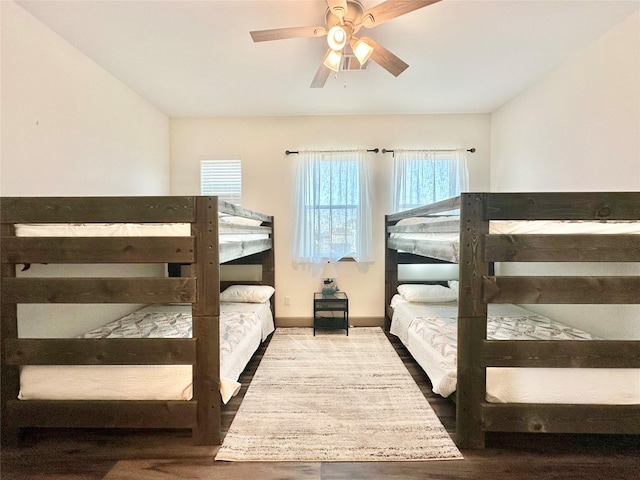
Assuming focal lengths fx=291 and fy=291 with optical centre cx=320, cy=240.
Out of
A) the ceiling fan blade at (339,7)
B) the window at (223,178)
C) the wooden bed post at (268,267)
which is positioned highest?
the ceiling fan blade at (339,7)

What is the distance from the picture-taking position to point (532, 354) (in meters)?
1.57

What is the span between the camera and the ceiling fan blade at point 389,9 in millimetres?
1527

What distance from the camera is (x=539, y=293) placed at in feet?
5.12

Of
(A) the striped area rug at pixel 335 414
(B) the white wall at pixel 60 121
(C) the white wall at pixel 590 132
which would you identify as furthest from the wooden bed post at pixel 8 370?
(C) the white wall at pixel 590 132

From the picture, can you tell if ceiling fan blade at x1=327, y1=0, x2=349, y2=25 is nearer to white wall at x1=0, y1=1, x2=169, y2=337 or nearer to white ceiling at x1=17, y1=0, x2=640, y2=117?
white ceiling at x1=17, y1=0, x2=640, y2=117

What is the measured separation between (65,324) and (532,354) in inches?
126

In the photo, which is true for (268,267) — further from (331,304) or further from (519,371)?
(519,371)

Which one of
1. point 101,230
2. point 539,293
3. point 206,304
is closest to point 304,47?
point 101,230

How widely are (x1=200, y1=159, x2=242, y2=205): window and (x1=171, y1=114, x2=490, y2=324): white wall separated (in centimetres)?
9

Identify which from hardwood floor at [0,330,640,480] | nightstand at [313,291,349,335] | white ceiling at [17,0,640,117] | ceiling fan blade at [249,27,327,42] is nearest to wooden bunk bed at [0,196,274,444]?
hardwood floor at [0,330,640,480]

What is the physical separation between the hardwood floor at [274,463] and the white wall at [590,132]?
97cm

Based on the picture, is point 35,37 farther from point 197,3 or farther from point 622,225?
point 622,225

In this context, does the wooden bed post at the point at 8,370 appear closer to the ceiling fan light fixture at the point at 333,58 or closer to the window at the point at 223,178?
the ceiling fan light fixture at the point at 333,58

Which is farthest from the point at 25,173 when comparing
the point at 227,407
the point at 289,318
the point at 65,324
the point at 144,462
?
the point at 289,318
